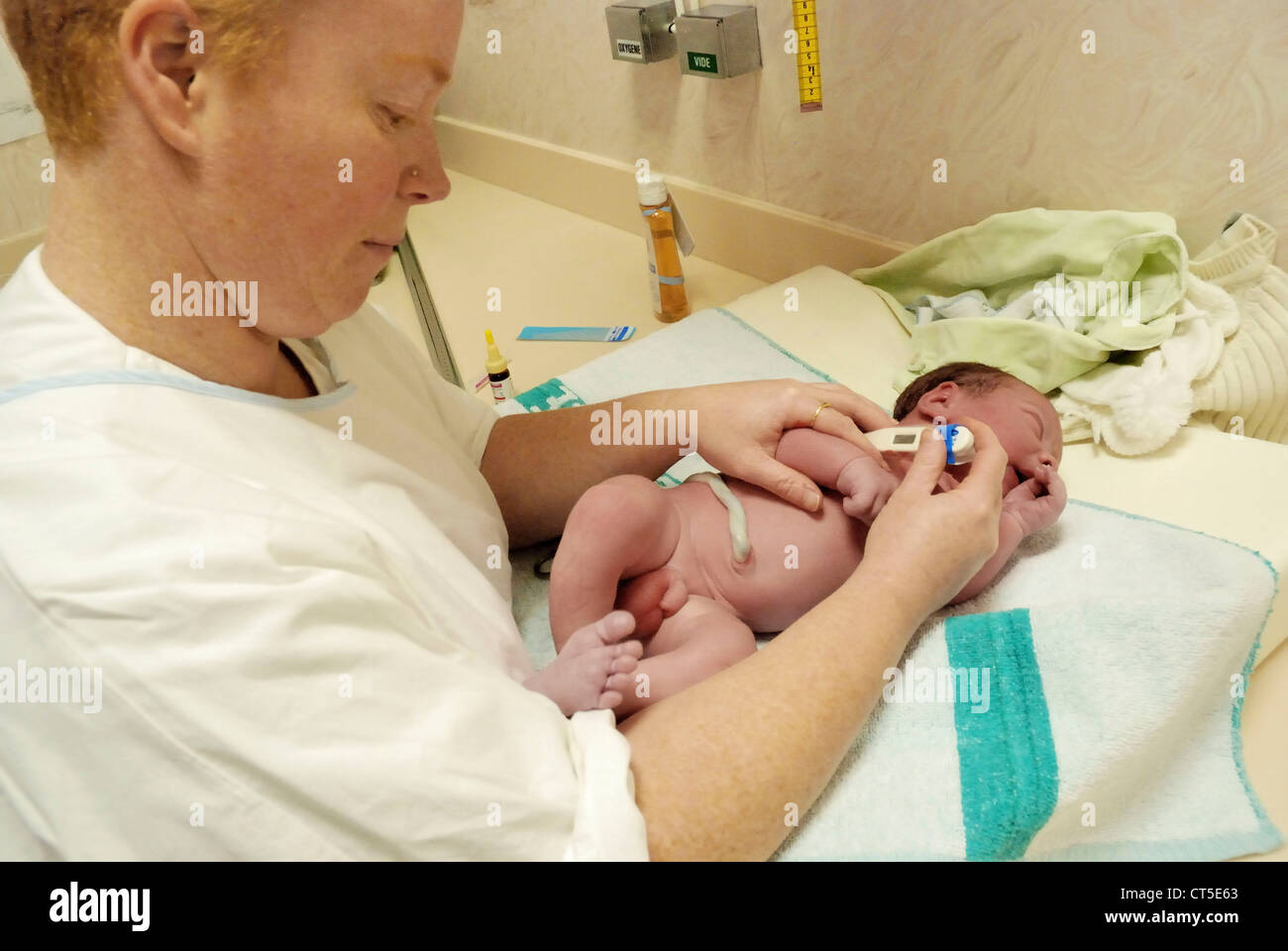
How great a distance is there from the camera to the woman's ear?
58cm

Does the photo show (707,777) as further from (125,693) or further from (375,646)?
(125,693)

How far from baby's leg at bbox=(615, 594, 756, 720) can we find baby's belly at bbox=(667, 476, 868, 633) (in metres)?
0.03

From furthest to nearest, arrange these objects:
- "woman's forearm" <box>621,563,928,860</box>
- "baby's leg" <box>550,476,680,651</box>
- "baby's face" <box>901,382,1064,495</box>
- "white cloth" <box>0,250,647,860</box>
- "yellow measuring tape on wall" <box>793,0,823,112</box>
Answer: "yellow measuring tape on wall" <box>793,0,823,112</box> → "baby's face" <box>901,382,1064,495</box> → "baby's leg" <box>550,476,680,651</box> → "woman's forearm" <box>621,563,928,860</box> → "white cloth" <box>0,250,647,860</box>

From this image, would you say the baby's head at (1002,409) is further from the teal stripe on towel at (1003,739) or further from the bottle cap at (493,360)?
the bottle cap at (493,360)

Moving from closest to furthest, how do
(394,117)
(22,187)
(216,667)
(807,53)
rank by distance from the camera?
(216,667)
(394,117)
(807,53)
(22,187)

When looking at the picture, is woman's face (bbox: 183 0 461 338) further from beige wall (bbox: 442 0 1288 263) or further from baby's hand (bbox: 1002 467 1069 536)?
beige wall (bbox: 442 0 1288 263)

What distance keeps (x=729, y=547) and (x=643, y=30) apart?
115 cm

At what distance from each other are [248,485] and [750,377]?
88cm

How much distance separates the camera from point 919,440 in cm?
97

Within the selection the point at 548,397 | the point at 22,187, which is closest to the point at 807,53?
the point at 548,397

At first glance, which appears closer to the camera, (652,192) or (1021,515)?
(1021,515)

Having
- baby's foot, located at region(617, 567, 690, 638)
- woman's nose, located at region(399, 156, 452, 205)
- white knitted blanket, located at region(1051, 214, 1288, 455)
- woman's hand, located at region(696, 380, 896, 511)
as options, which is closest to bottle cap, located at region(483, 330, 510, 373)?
woman's hand, located at region(696, 380, 896, 511)

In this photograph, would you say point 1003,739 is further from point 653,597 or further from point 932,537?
point 653,597

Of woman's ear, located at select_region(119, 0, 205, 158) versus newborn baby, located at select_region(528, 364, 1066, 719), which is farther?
newborn baby, located at select_region(528, 364, 1066, 719)
